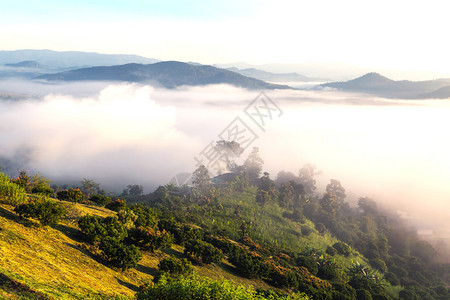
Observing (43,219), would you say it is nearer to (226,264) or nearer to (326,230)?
(226,264)

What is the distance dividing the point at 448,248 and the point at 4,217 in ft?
522

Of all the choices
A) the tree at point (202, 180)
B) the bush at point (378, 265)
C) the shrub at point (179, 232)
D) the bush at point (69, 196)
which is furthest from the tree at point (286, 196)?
the bush at point (69, 196)

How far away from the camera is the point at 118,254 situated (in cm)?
2606

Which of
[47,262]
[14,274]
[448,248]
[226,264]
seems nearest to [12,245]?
[47,262]

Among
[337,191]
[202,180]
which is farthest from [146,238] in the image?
[337,191]

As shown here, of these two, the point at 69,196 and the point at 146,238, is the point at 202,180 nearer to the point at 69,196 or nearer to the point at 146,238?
the point at 69,196

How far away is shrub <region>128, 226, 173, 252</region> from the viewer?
106 ft

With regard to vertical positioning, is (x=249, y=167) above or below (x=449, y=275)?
above

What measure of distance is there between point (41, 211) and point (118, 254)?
282 inches

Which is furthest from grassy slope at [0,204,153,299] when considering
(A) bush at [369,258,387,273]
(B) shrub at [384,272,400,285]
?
(A) bush at [369,258,387,273]

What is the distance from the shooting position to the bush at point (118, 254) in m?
25.8

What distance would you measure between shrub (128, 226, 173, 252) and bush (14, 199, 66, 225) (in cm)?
870

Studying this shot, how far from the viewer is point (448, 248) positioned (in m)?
130

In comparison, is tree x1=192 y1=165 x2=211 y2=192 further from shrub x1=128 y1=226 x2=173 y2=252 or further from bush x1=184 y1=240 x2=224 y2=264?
shrub x1=128 y1=226 x2=173 y2=252
